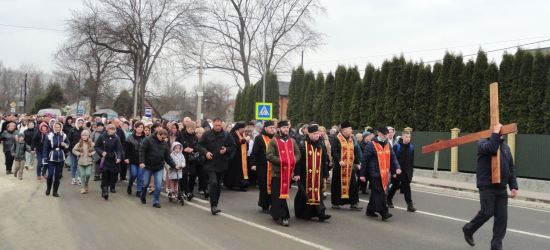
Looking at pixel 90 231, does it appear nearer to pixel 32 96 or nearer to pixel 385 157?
pixel 385 157

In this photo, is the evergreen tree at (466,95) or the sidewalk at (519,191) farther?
the evergreen tree at (466,95)

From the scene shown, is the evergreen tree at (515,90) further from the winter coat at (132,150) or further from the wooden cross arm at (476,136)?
the winter coat at (132,150)

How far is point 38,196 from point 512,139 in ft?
50.4

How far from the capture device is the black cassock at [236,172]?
12898mm

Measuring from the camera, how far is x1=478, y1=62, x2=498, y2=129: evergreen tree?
18.8 meters

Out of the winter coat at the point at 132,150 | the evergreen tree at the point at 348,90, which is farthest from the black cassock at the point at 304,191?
the evergreen tree at the point at 348,90

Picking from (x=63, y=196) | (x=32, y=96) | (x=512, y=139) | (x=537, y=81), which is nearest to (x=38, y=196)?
(x=63, y=196)

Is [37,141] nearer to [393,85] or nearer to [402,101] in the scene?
[402,101]

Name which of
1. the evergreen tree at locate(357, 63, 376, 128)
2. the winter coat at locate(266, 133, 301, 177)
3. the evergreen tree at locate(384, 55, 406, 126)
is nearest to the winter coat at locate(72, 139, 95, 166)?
the winter coat at locate(266, 133, 301, 177)

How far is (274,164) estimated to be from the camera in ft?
27.2

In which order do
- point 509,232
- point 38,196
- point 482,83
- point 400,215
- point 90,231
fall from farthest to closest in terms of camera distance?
point 482,83 < point 38,196 < point 400,215 < point 509,232 < point 90,231

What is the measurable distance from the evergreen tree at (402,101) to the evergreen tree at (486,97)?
4130mm

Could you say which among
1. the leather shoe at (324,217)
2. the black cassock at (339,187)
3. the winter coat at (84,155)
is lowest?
the leather shoe at (324,217)

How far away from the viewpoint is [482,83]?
1941 cm
